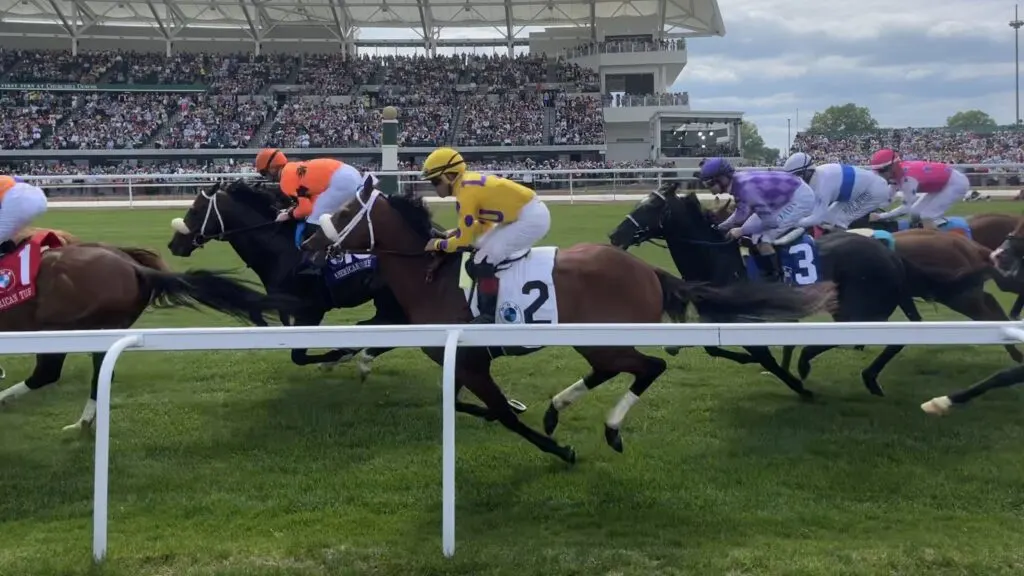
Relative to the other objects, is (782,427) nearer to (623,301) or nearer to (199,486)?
(623,301)

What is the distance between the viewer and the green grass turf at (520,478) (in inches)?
114

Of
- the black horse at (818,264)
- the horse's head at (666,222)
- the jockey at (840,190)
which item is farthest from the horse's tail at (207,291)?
the jockey at (840,190)

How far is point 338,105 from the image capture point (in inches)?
1331

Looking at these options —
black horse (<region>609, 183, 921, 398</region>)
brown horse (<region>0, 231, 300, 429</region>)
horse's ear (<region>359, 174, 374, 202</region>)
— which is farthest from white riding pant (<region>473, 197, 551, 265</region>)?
black horse (<region>609, 183, 921, 398</region>)

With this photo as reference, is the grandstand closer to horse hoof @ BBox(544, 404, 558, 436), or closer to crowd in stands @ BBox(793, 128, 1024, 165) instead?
crowd in stands @ BBox(793, 128, 1024, 165)

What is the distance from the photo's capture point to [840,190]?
20.9 ft

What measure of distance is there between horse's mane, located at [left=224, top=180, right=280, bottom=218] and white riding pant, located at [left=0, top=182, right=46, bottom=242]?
1.42 m

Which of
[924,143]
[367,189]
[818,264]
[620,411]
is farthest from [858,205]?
[924,143]

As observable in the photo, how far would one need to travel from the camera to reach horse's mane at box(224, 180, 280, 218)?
600 centimetres

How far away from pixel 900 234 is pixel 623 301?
2546 millimetres

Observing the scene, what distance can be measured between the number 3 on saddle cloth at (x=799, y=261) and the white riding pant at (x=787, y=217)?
0.42 feet

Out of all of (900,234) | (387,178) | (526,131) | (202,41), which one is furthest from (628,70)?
(900,234)

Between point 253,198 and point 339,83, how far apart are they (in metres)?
30.8

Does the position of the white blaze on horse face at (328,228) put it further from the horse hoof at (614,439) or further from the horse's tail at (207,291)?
the horse hoof at (614,439)
